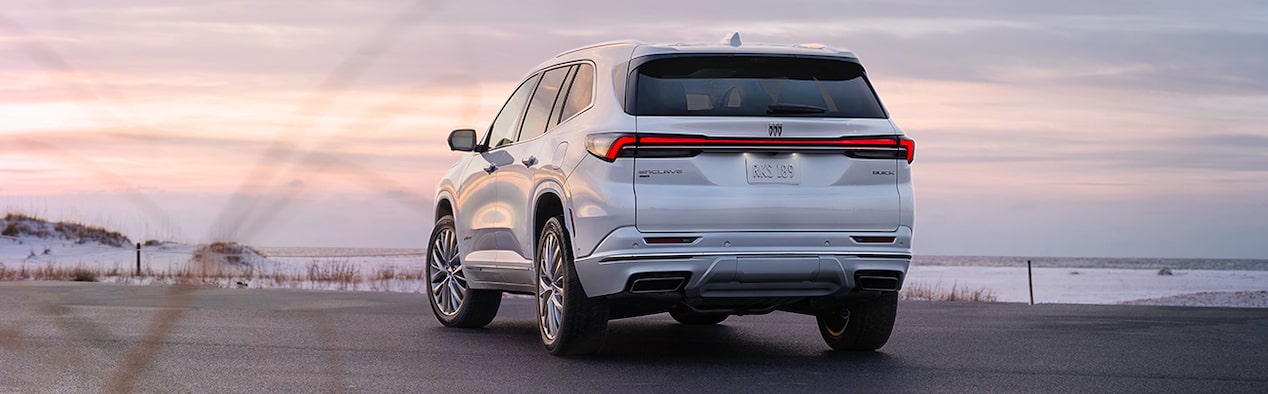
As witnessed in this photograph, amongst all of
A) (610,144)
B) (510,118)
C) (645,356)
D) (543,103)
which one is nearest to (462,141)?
(510,118)

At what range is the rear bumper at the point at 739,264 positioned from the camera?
7105 mm

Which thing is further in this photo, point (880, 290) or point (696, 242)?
point (880, 290)

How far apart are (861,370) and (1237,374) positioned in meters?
2.05

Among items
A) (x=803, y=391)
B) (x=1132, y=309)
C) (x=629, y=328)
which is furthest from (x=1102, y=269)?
(x=803, y=391)

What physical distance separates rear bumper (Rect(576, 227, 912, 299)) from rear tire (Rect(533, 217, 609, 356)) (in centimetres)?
18

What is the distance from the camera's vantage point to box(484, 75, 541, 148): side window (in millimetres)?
9516

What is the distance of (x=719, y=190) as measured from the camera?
7.16m

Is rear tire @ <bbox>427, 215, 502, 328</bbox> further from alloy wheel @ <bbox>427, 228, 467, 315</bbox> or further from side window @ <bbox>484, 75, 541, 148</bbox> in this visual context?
side window @ <bbox>484, 75, 541, 148</bbox>

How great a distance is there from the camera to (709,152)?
283 inches

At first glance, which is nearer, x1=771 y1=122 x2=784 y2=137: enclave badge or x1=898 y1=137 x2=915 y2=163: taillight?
x1=771 y1=122 x2=784 y2=137: enclave badge

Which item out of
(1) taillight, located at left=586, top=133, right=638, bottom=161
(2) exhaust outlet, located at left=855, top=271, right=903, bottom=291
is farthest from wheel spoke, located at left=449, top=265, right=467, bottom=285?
(2) exhaust outlet, located at left=855, top=271, right=903, bottom=291

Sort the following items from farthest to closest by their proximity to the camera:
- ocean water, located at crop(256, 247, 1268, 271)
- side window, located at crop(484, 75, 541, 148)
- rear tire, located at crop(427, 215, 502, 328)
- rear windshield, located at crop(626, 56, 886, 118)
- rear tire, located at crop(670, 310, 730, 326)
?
ocean water, located at crop(256, 247, 1268, 271)
rear tire, located at crop(670, 310, 730, 326)
rear tire, located at crop(427, 215, 502, 328)
side window, located at crop(484, 75, 541, 148)
rear windshield, located at crop(626, 56, 886, 118)

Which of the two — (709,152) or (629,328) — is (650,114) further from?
(629,328)

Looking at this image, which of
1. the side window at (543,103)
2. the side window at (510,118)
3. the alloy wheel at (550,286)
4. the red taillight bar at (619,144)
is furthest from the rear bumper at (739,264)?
the side window at (510,118)
